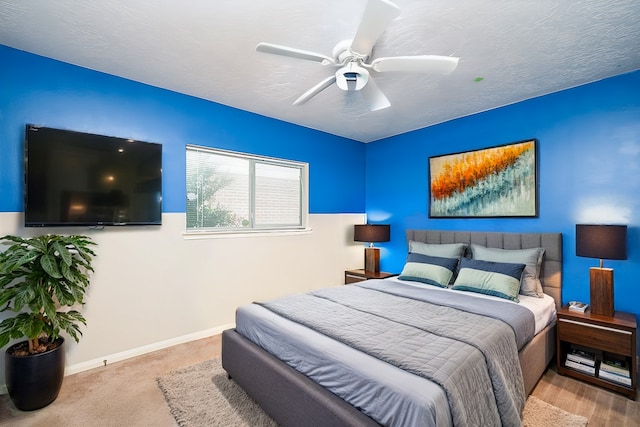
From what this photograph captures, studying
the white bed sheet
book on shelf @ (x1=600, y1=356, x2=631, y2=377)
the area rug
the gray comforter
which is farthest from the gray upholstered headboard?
the area rug

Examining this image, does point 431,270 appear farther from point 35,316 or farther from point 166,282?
point 35,316

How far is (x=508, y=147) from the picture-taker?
3.36 metres

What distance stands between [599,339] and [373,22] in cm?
296

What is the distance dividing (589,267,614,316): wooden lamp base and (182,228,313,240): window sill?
307cm

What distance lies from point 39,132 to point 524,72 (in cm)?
411

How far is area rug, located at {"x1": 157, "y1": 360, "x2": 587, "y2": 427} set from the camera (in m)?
1.92

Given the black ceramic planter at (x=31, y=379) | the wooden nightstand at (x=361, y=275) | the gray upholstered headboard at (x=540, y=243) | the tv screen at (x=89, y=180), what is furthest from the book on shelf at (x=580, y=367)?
the black ceramic planter at (x=31, y=379)

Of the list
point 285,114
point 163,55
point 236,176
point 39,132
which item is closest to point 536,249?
point 285,114

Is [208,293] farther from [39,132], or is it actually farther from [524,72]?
[524,72]

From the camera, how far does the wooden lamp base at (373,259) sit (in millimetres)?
4461

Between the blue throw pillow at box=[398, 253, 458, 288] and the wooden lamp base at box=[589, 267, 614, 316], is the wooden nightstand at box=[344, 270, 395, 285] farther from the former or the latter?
the wooden lamp base at box=[589, 267, 614, 316]

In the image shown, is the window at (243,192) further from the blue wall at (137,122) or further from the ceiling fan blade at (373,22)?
the ceiling fan blade at (373,22)

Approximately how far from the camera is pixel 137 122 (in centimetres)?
287

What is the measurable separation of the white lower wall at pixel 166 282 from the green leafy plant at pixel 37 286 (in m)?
0.42
